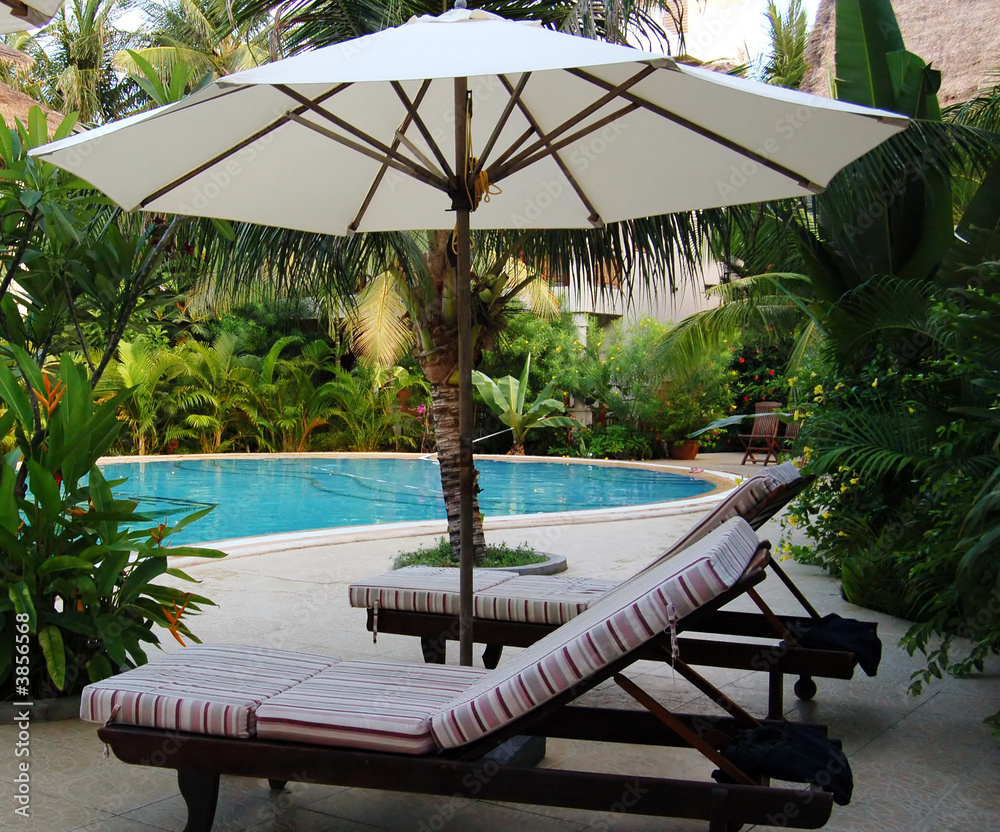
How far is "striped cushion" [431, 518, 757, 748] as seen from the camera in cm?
214

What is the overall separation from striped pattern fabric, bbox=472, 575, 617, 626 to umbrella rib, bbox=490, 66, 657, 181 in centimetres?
165

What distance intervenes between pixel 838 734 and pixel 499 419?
16.6 meters

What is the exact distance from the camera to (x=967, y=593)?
341cm

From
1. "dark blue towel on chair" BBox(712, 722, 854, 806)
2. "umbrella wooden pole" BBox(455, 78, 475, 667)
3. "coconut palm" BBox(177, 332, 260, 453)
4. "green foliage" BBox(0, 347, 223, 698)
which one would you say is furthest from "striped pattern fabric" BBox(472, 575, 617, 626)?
"coconut palm" BBox(177, 332, 260, 453)

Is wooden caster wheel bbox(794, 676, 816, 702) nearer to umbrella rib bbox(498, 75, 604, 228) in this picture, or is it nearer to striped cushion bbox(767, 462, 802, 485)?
striped cushion bbox(767, 462, 802, 485)

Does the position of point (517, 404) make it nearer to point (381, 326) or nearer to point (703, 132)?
point (381, 326)

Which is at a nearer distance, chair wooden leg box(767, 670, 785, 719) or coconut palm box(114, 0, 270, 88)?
chair wooden leg box(767, 670, 785, 719)

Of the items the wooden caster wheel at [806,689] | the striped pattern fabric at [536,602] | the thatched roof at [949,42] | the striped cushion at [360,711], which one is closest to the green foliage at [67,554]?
the striped pattern fabric at [536,602]

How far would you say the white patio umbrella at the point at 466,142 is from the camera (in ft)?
8.72

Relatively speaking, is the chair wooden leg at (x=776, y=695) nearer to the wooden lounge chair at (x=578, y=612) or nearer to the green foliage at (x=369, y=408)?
the wooden lounge chair at (x=578, y=612)

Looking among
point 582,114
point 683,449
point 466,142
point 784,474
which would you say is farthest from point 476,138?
point 683,449

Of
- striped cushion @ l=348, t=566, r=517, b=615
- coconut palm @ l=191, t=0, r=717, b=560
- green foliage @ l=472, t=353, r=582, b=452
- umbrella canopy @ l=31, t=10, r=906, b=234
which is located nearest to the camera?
umbrella canopy @ l=31, t=10, r=906, b=234

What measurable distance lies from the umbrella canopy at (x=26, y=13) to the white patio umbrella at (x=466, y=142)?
0.43 metres

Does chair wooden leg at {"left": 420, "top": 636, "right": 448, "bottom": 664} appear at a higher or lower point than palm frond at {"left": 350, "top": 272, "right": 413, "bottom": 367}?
lower
